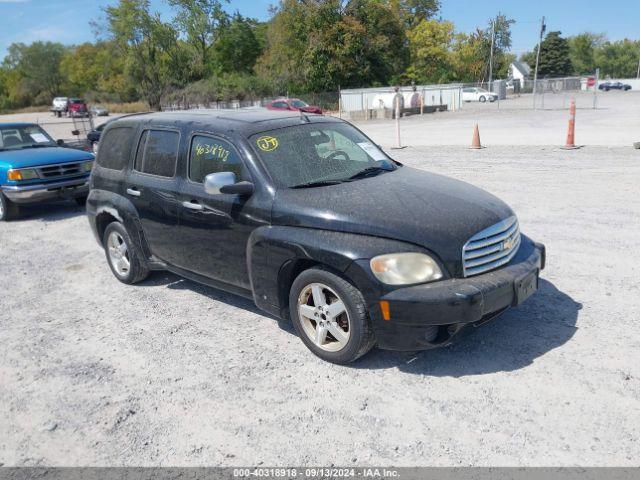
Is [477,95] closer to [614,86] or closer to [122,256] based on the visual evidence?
[614,86]

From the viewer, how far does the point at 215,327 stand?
15.7ft

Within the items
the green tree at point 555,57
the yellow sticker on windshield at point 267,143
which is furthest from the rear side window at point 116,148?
the green tree at point 555,57

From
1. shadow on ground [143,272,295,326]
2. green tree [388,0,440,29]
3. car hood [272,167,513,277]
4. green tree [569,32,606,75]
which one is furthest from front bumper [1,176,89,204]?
green tree [569,32,606,75]

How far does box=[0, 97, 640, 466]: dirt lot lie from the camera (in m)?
3.09

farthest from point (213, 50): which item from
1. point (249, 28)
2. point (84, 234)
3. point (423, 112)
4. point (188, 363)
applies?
point (188, 363)

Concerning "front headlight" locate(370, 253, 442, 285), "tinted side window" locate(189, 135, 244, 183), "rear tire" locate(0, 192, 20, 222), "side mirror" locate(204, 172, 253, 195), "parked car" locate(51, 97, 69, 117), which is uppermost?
"parked car" locate(51, 97, 69, 117)

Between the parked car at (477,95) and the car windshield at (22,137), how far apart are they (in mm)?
50658

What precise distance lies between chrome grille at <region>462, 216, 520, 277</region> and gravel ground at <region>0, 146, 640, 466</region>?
68cm

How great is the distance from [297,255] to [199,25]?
7422 cm

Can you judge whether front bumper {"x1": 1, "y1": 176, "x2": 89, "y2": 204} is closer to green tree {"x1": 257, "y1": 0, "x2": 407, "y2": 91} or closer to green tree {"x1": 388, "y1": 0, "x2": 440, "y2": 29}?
green tree {"x1": 257, "y1": 0, "x2": 407, "y2": 91}

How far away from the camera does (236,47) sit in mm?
72375

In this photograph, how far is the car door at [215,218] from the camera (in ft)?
14.5

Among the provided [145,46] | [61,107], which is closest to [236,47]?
[145,46]

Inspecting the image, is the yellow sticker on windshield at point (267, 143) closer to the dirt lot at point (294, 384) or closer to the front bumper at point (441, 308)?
the dirt lot at point (294, 384)
